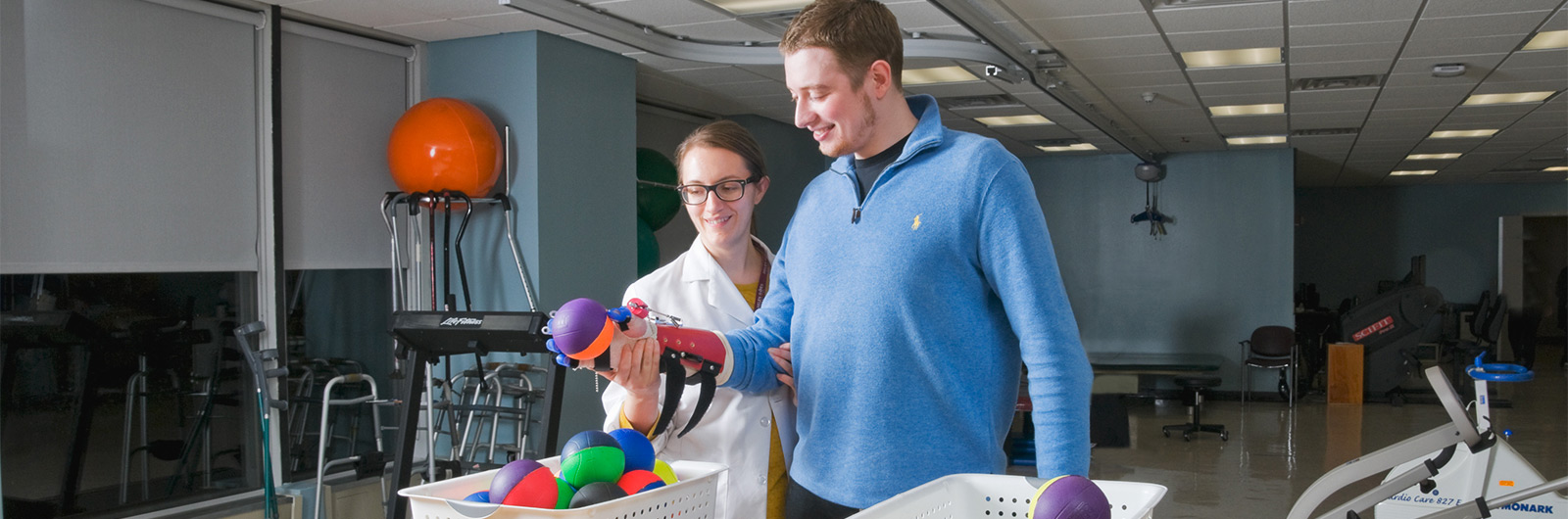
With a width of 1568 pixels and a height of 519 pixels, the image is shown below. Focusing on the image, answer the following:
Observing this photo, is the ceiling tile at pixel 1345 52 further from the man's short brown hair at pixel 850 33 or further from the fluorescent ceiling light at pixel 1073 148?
the man's short brown hair at pixel 850 33

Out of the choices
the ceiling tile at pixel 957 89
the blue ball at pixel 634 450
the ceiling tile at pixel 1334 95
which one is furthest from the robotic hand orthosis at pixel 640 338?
the ceiling tile at pixel 1334 95

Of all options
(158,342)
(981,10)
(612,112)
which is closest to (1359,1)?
(981,10)

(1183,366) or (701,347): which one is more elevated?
(701,347)

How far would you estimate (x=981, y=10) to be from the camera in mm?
5277

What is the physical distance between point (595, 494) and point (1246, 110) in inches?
345

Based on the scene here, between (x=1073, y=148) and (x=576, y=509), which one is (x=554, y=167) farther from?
(x=1073, y=148)

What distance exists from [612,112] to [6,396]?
3.18 metres

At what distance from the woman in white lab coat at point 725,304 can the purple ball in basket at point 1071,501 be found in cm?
88

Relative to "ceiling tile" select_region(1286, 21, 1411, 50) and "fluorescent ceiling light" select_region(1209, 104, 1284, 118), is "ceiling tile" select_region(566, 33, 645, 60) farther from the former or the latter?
"fluorescent ceiling light" select_region(1209, 104, 1284, 118)

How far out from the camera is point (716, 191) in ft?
7.13

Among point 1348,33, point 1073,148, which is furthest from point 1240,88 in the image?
point 1073,148

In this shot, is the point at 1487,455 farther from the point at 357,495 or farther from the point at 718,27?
the point at 357,495

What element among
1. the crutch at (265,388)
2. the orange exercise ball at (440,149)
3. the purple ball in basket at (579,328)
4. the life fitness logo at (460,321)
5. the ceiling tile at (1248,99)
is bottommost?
the crutch at (265,388)

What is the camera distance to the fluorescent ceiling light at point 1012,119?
30.7ft
